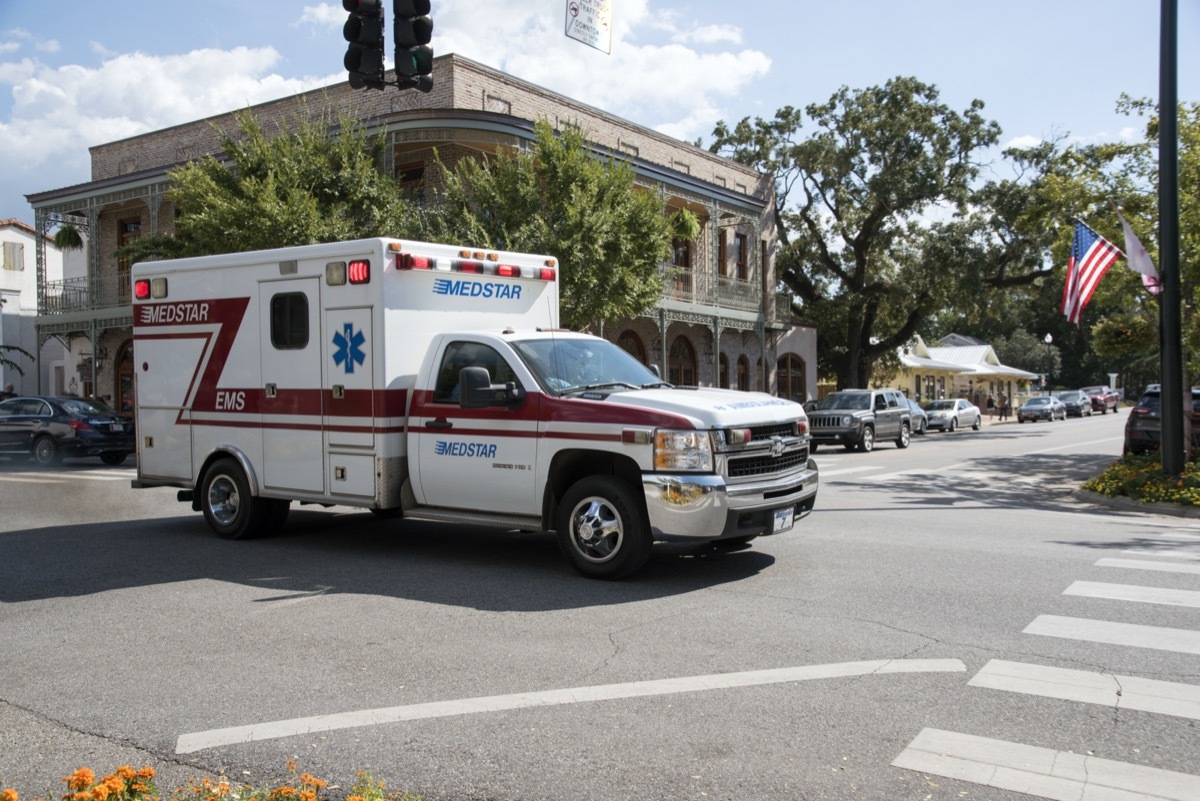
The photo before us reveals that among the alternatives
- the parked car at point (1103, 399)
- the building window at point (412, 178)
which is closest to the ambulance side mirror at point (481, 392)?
the building window at point (412, 178)

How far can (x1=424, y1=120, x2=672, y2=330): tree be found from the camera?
1995cm

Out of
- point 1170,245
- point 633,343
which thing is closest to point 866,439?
point 633,343

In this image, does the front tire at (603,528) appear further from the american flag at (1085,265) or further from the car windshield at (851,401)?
the car windshield at (851,401)

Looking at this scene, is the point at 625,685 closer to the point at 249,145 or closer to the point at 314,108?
the point at 249,145

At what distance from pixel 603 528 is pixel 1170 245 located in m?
10.4

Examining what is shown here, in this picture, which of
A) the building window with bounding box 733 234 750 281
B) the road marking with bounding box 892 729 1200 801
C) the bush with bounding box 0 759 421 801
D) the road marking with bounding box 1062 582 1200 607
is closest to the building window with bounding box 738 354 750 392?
the building window with bounding box 733 234 750 281

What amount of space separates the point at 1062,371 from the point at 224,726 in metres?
103

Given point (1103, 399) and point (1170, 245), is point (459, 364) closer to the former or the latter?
point (1170, 245)

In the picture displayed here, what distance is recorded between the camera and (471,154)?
80.3ft

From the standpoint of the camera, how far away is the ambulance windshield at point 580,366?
834 cm

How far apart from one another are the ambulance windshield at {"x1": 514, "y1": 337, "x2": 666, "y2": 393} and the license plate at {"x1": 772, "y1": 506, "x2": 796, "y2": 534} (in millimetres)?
1574

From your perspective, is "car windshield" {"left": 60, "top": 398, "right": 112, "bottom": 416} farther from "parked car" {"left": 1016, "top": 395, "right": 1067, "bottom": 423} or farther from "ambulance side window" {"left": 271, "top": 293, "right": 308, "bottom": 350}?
"parked car" {"left": 1016, "top": 395, "right": 1067, "bottom": 423}

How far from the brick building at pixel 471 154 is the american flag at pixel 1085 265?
12.2 metres

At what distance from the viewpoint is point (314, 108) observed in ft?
91.6
